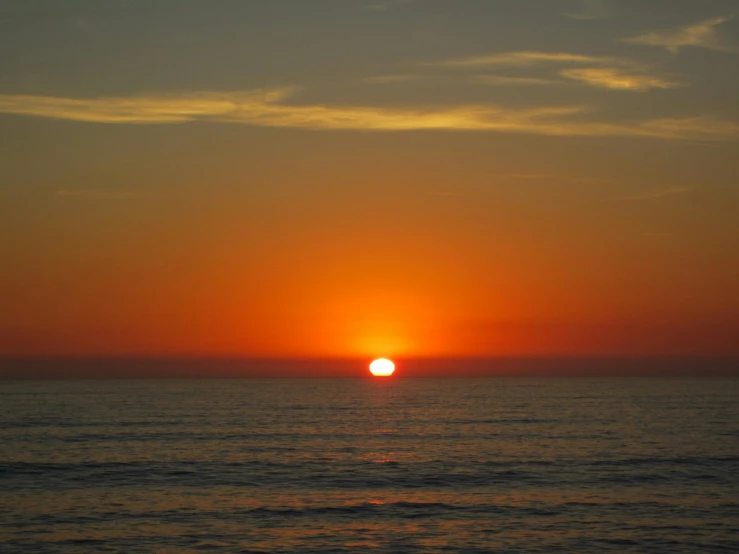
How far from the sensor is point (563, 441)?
64.2 metres

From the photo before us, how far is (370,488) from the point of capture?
42.6 meters

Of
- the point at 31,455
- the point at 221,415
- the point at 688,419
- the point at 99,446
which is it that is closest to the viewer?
the point at 31,455

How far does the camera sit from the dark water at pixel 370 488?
32.0 metres

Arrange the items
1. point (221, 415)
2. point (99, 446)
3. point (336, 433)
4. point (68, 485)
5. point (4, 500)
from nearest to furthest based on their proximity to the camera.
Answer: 1. point (4, 500)
2. point (68, 485)
3. point (99, 446)
4. point (336, 433)
5. point (221, 415)

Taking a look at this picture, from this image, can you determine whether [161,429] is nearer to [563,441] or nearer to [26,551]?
[563,441]

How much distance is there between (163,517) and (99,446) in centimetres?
2780

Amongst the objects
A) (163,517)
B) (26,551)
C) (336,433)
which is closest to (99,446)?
(336,433)

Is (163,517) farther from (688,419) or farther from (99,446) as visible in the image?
(688,419)

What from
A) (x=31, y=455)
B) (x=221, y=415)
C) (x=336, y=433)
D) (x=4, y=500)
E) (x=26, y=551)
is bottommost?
(x=26, y=551)

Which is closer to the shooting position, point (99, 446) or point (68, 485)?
point (68, 485)

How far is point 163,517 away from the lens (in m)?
35.8

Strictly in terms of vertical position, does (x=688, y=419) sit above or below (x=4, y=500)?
above

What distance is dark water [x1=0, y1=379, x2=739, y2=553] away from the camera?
31984 mm

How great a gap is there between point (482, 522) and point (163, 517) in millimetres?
14019
